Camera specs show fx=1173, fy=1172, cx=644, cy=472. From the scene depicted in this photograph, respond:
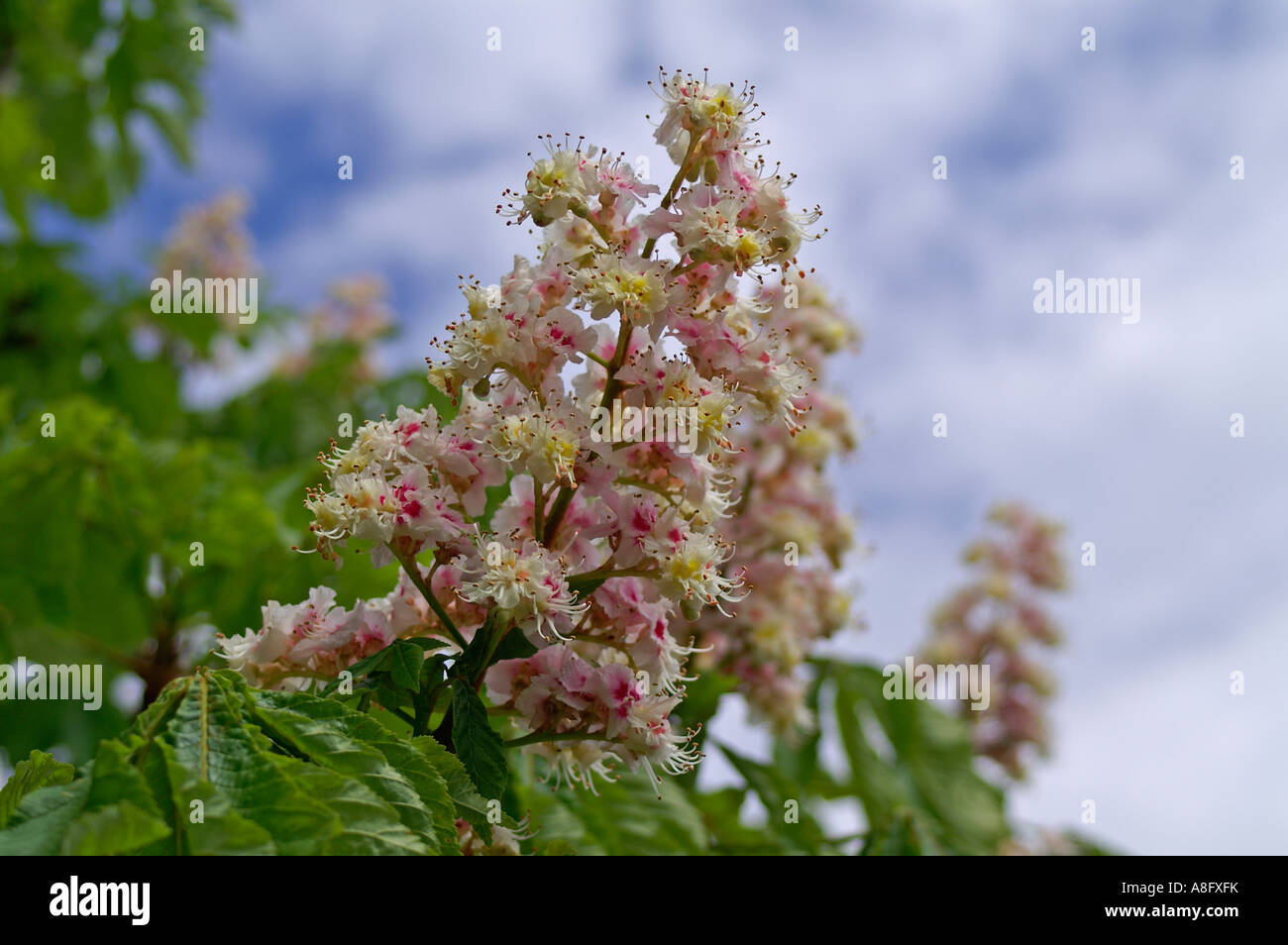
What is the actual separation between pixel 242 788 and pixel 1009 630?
727 cm

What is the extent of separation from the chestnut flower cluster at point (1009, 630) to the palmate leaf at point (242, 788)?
6551 mm

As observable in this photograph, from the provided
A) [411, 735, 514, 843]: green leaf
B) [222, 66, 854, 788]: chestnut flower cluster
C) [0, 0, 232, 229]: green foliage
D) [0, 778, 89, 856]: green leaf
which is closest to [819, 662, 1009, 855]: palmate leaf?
[222, 66, 854, 788]: chestnut flower cluster

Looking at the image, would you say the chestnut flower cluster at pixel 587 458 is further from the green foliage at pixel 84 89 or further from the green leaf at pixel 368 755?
the green foliage at pixel 84 89

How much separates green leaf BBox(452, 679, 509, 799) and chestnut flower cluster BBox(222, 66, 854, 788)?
0.14 meters

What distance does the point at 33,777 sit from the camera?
1717 millimetres

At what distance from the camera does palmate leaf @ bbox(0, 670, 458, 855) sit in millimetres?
1394

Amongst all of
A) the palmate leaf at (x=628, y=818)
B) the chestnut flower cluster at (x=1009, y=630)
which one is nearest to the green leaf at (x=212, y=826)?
the palmate leaf at (x=628, y=818)

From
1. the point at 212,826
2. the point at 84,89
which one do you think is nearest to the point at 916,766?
the point at 212,826

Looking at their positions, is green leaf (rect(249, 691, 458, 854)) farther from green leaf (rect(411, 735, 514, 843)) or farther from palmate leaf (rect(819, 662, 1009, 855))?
palmate leaf (rect(819, 662, 1009, 855))

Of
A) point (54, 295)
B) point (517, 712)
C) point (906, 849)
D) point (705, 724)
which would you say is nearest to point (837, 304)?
point (705, 724)
